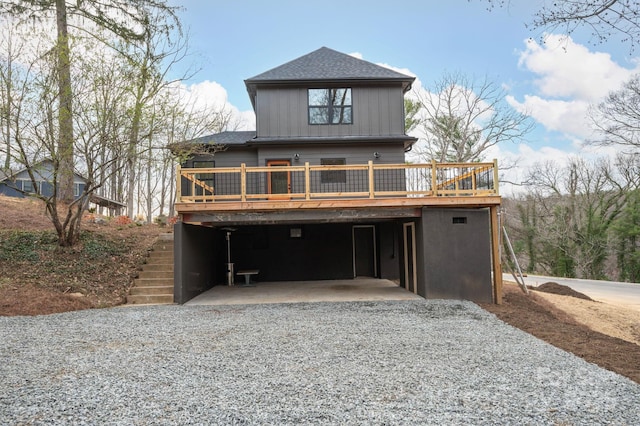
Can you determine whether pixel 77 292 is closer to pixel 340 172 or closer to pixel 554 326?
pixel 340 172

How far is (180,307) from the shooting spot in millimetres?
7836

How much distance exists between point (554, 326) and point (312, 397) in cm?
488

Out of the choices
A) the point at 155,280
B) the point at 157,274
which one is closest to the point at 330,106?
the point at 157,274

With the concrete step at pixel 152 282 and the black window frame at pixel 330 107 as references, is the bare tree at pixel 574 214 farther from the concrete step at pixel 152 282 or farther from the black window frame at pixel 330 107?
the concrete step at pixel 152 282

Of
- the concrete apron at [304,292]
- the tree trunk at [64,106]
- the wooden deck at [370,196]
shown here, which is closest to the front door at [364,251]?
the concrete apron at [304,292]

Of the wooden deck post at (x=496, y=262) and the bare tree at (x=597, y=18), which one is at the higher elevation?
the bare tree at (x=597, y=18)

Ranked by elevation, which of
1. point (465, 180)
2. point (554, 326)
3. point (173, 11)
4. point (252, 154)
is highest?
point (173, 11)

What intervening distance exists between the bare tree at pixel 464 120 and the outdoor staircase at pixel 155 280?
17135 millimetres

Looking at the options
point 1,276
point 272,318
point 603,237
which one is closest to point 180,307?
point 272,318

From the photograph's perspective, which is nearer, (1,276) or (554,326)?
(554,326)

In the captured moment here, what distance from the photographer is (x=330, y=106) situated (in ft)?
39.1

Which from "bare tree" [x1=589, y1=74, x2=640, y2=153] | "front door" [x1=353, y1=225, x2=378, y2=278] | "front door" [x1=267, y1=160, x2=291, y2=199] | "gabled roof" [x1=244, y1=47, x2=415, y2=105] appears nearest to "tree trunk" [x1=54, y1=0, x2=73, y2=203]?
"gabled roof" [x1=244, y1=47, x2=415, y2=105]

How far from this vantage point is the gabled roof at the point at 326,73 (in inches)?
460

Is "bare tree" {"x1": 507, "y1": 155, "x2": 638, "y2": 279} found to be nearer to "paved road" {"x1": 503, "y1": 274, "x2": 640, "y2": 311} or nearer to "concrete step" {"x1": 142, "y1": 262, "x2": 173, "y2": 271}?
"paved road" {"x1": 503, "y1": 274, "x2": 640, "y2": 311}
